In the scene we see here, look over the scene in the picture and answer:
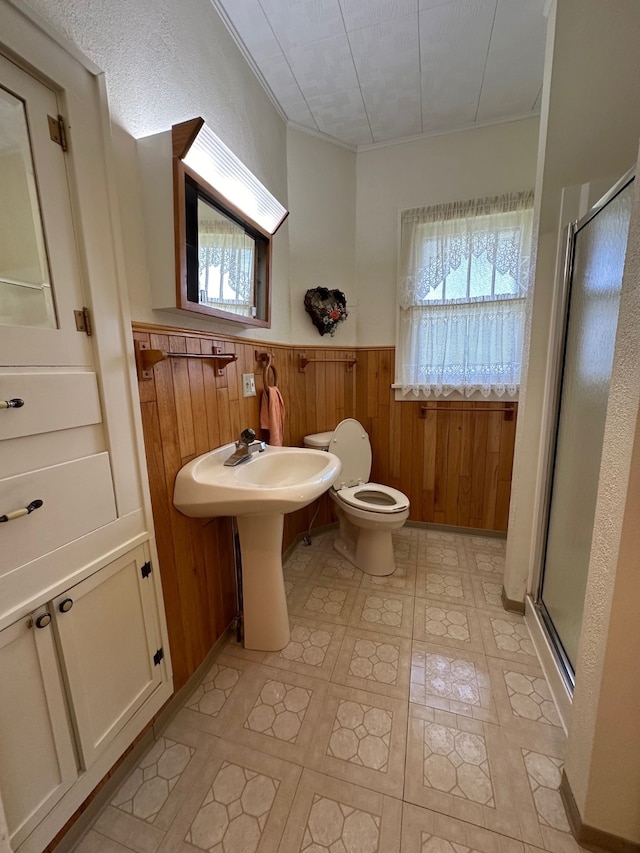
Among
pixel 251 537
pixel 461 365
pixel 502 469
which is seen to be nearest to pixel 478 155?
pixel 461 365

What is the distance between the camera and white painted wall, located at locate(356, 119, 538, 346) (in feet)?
6.72

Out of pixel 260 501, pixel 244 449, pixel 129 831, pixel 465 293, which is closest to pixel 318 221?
pixel 465 293

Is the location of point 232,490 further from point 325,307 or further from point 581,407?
point 325,307

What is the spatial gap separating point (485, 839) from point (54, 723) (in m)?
1.15

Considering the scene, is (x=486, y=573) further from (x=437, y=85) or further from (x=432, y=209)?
(x=437, y=85)

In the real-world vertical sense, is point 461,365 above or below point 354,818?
above

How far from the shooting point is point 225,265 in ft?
4.64

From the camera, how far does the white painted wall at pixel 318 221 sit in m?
2.16

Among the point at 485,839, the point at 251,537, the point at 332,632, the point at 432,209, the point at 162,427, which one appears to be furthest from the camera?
the point at 432,209

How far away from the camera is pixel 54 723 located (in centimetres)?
83

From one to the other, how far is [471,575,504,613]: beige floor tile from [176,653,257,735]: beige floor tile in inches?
47.1

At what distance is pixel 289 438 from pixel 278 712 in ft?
4.49

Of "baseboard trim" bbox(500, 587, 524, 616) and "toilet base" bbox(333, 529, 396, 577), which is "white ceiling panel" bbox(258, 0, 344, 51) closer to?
"toilet base" bbox(333, 529, 396, 577)

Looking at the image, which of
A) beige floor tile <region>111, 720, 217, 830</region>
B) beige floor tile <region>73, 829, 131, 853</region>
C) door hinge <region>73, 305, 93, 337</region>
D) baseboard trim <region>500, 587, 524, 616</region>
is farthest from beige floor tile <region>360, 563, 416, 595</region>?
door hinge <region>73, 305, 93, 337</region>
